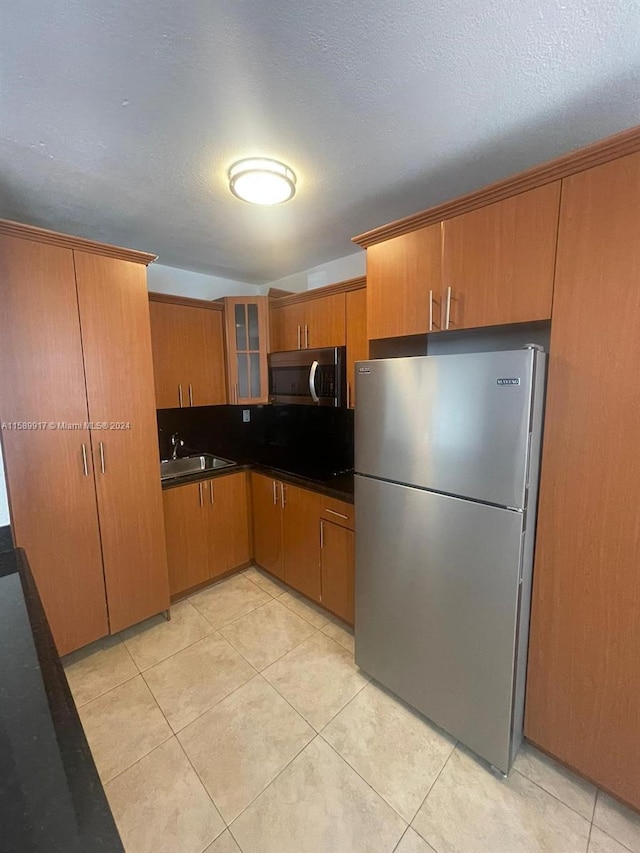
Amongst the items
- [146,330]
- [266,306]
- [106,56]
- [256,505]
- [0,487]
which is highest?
[106,56]

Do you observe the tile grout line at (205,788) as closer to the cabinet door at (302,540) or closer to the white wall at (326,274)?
the cabinet door at (302,540)

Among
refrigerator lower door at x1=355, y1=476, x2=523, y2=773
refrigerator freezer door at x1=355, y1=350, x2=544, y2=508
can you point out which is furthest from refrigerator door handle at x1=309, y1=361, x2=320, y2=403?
refrigerator lower door at x1=355, y1=476, x2=523, y2=773

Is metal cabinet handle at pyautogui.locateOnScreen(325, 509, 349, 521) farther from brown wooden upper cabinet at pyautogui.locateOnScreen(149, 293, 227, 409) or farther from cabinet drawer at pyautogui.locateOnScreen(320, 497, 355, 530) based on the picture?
brown wooden upper cabinet at pyautogui.locateOnScreen(149, 293, 227, 409)

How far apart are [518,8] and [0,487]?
2.53 m

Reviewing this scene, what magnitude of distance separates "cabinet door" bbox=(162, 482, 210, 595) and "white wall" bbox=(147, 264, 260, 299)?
159 centimetres

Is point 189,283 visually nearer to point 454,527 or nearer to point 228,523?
point 228,523

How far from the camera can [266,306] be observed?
279cm

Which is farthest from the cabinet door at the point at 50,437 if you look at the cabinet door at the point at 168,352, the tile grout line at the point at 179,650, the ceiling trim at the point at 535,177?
the ceiling trim at the point at 535,177

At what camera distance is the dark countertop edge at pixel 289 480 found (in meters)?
2.07

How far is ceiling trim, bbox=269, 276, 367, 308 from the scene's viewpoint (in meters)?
2.21

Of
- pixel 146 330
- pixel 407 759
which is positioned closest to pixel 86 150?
pixel 146 330

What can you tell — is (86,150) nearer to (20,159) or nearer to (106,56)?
(20,159)

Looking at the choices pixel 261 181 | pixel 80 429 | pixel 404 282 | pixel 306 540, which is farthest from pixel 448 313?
pixel 80 429

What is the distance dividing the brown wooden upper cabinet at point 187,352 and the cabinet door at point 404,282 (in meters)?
1.49
